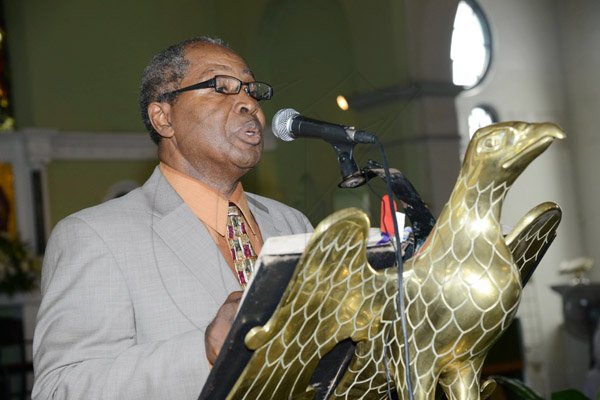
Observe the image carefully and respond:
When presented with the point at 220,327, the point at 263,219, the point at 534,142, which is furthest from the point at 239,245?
the point at 534,142

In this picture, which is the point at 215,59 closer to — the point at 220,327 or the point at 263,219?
the point at 263,219

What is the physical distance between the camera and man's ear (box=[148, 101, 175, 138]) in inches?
67.3

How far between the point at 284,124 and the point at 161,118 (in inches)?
20.4

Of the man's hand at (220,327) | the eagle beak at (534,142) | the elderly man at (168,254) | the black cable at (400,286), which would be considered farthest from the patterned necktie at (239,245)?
the eagle beak at (534,142)

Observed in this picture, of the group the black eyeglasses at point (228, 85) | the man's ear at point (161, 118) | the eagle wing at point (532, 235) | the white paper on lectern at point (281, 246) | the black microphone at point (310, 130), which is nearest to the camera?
the white paper on lectern at point (281, 246)

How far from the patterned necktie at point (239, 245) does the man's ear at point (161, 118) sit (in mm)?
180

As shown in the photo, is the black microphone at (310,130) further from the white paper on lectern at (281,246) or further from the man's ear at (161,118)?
the man's ear at (161,118)

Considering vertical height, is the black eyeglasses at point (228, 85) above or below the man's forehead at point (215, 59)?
below

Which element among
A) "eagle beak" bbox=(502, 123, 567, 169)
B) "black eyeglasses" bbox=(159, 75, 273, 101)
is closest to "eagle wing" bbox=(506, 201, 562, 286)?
"eagle beak" bbox=(502, 123, 567, 169)

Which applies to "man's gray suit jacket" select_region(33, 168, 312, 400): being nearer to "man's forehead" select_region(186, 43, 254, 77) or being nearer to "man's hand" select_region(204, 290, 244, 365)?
"man's hand" select_region(204, 290, 244, 365)

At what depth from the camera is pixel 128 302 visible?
148 cm

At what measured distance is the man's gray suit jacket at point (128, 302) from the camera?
4.37ft

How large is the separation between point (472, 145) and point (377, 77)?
0.50 feet

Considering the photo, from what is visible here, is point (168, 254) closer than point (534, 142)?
No
